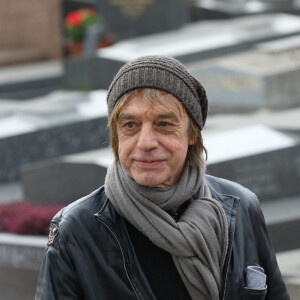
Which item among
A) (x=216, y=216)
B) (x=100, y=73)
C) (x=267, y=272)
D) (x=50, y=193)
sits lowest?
(x=100, y=73)

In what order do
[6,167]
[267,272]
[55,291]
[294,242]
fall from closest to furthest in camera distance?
[55,291] → [267,272] → [294,242] → [6,167]

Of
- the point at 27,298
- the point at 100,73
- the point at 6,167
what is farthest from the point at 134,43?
the point at 27,298

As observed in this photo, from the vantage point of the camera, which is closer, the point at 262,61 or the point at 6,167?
the point at 6,167

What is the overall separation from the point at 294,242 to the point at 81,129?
12.9ft

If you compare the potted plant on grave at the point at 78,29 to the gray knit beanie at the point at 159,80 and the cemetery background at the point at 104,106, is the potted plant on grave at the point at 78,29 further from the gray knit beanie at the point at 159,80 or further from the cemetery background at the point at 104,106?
the gray knit beanie at the point at 159,80

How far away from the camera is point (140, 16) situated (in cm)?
1772

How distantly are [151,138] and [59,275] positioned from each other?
454 millimetres

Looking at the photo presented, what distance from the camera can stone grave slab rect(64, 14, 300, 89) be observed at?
1303 centimetres

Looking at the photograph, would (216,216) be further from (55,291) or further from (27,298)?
(27,298)

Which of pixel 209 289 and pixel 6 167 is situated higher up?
pixel 209 289

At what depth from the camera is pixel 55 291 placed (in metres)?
2.72

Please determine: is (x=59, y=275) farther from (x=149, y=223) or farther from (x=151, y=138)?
(x=151, y=138)

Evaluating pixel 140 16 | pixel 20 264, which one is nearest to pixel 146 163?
pixel 20 264

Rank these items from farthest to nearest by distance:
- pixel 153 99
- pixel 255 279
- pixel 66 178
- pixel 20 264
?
pixel 66 178 < pixel 20 264 < pixel 255 279 < pixel 153 99
